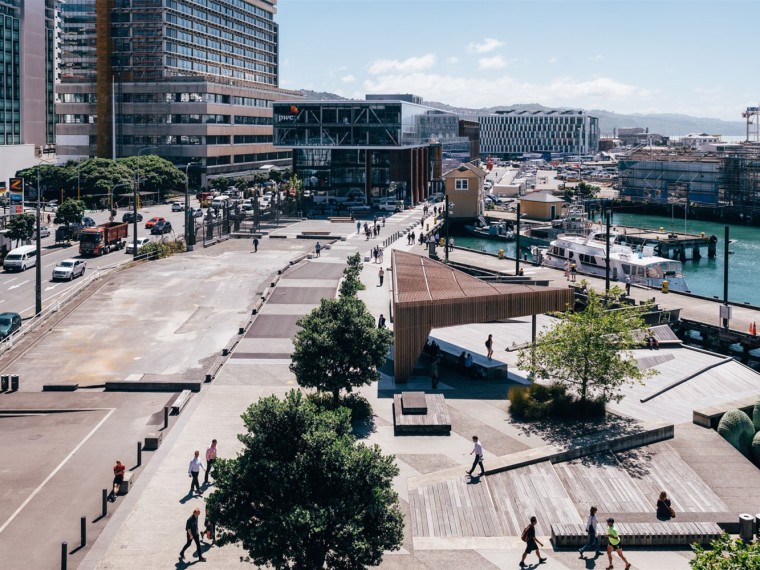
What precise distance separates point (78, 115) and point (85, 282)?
113666 mm

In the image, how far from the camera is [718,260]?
111062 mm

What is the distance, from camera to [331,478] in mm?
19578

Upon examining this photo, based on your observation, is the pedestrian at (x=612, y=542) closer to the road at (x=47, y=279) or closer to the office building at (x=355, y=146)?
the road at (x=47, y=279)

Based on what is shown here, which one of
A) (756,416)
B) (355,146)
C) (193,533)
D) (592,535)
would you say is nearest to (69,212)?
(355,146)

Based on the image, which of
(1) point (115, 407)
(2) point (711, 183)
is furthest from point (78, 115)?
(1) point (115, 407)

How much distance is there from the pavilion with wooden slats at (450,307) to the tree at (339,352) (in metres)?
4.53

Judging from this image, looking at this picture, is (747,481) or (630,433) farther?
(630,433)

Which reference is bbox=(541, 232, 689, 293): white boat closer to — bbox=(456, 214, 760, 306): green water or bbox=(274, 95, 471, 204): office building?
bbox=(456, 214, 760, 306): green water

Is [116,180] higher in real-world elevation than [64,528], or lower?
higher

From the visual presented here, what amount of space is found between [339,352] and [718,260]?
90728mm

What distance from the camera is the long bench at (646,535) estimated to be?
24.3m

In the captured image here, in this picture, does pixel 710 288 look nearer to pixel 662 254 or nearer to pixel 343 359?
pixel 662 254

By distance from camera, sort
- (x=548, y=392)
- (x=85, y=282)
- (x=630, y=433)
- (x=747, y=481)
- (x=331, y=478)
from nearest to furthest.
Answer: (x=331, y=478), (x=747, y=481), (x=630, y=433), (x=548, y=392), (x=85, y=282)

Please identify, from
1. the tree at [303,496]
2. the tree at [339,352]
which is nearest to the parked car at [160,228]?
the tree at [339,352]
